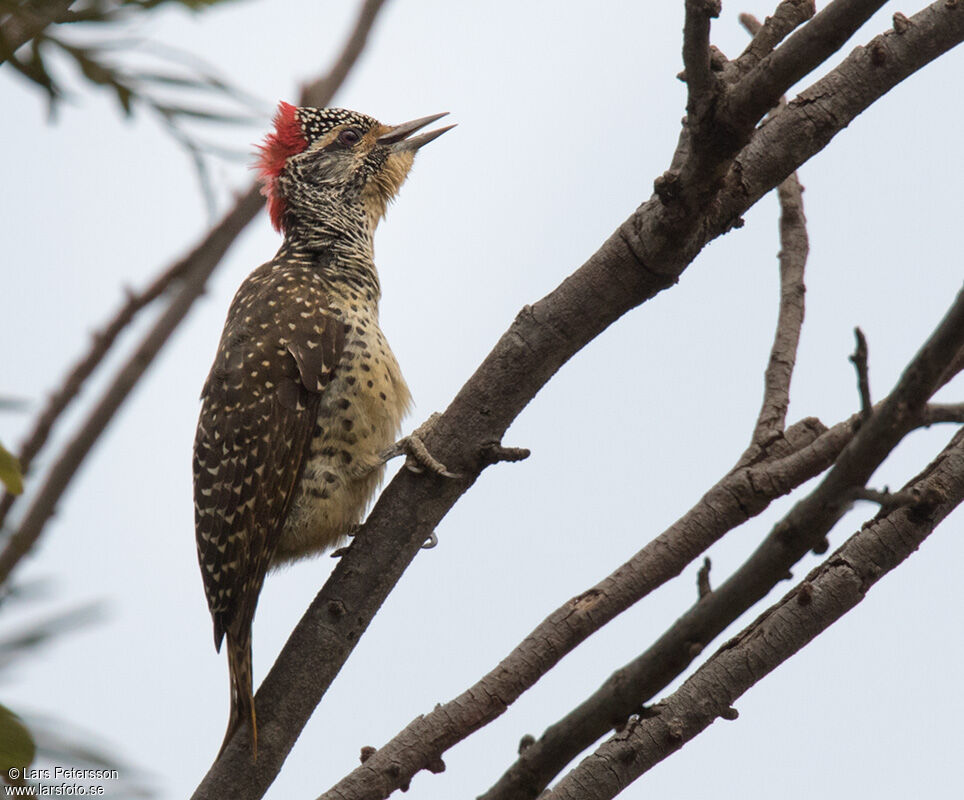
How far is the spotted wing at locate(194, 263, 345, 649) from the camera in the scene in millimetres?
4855

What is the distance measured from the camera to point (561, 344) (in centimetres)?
343

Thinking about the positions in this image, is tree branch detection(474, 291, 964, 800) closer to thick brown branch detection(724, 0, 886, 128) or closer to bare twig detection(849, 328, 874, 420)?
bare twig detection(849, 328, 874, 420)

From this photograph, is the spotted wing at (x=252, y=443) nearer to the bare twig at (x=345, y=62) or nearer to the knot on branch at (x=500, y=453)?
the knot on branch at (x=500, y=453)

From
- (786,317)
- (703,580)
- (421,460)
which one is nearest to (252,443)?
(421,460)

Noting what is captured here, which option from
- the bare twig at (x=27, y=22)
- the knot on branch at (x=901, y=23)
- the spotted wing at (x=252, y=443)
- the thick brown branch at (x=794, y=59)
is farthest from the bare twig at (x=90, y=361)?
the spotted wing at (x=252, y=443)

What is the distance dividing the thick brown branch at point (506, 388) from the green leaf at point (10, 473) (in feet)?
6.26

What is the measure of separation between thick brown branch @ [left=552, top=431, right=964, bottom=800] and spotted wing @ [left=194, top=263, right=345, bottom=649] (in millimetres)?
2057

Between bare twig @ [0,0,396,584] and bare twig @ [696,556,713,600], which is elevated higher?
bare twig @ [0,0,396,584]

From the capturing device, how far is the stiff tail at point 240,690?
3.67m

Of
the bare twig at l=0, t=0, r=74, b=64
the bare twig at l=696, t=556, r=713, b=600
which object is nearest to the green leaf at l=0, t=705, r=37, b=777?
the bare twig at l=0, t=0, r=74, b=64

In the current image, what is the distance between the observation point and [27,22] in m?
1.58

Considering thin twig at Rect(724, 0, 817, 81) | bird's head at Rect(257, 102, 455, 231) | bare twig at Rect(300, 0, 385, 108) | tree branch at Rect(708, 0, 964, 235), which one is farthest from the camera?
bird's head at Rect(257, 102, 455, 231)

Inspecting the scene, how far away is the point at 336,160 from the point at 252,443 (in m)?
2.46

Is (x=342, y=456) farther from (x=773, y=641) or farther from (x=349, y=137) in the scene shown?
(x=349, y=137)
